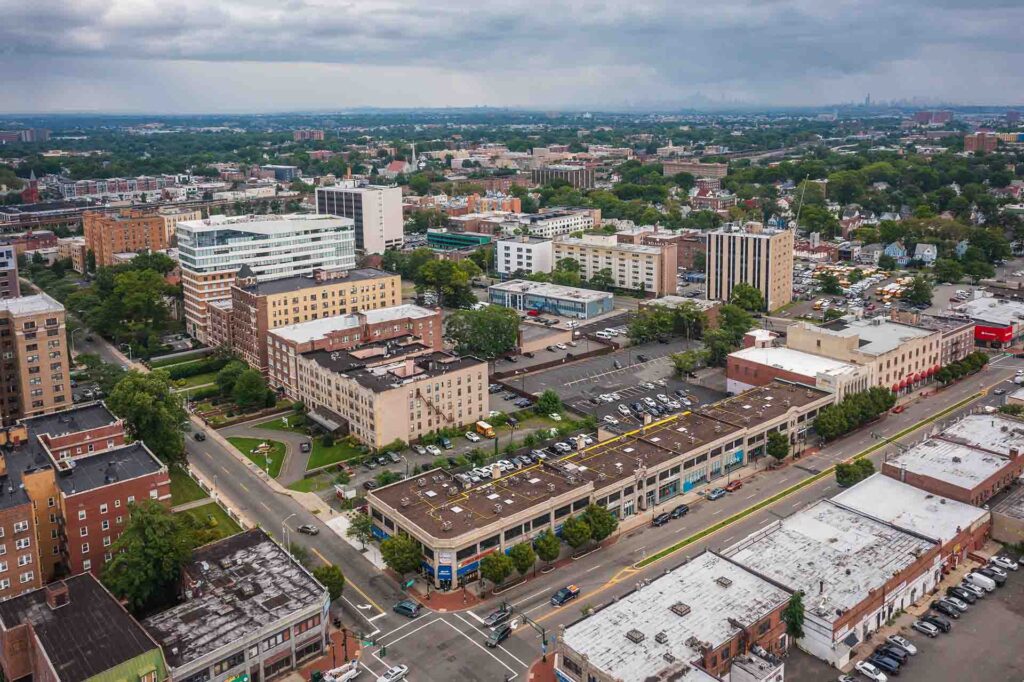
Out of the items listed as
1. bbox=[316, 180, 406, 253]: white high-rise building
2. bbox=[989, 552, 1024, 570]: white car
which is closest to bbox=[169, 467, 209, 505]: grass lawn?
bbox=[989, 552, 1024, 570]: white car

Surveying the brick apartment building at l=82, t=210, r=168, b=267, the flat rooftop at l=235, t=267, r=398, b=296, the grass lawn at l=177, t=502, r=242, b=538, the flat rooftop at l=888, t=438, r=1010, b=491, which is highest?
the brick apartment building at l=82, t=210, r=168, b=267

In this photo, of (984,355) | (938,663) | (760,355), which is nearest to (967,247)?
(984,355)

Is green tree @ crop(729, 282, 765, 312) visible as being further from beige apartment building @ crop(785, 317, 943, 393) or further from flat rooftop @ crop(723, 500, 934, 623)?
flat rooftop @ crop(723, 500, 934, 623)

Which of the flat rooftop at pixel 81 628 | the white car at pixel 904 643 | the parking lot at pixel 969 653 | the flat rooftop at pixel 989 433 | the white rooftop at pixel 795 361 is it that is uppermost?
the white rooftop at pixel 795 361

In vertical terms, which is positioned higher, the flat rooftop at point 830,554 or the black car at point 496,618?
the flat rooftop at point 830,554

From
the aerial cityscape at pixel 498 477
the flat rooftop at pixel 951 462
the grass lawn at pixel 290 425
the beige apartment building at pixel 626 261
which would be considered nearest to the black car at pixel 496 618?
the aerial cityscape at pixel 498 477

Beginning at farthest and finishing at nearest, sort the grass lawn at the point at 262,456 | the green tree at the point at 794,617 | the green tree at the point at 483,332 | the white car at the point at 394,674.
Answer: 1. the green tree at the point at 483,332
2. the grass lawn at the point at 262,456
3. the green tree at the point at 794,617
4. the white car at the point at 394,674

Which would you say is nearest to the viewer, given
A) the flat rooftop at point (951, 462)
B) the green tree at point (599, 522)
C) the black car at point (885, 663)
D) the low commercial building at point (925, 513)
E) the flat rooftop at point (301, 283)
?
the black car at point (885, 663)

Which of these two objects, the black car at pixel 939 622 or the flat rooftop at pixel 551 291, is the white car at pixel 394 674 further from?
the flat rooftop at pixel 551 291
